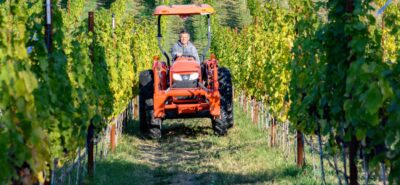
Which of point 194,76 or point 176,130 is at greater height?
point 194,76

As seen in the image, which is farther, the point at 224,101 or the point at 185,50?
the point at 185,50

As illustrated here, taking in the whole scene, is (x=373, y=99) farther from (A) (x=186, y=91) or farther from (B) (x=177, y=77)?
(B) (x=177, y=77)

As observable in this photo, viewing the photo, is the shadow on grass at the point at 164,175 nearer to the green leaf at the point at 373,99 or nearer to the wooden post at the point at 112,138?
the wooden post at the point at 112,138

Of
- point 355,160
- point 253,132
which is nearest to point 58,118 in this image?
point 355,160

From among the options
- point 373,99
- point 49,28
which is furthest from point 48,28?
point 373,99

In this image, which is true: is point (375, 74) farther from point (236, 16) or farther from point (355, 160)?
point (236, 16)

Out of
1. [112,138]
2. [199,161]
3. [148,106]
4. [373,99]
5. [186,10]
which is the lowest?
[199,161]

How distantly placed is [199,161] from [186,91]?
6.24ft

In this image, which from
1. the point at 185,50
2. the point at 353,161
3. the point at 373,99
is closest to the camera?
the point at 373,99

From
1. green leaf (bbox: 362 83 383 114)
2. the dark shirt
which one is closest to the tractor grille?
the dark shirt

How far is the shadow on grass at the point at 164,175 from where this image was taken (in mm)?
8727

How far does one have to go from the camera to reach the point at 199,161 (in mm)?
10547

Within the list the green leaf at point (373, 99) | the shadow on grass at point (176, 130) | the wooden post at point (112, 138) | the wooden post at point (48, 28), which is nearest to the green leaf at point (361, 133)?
the green leaf at point (373, 99)

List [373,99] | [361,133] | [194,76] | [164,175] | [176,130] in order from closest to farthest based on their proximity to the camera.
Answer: [373,99], [361,133], [164,175], [194,76], [176,130]
